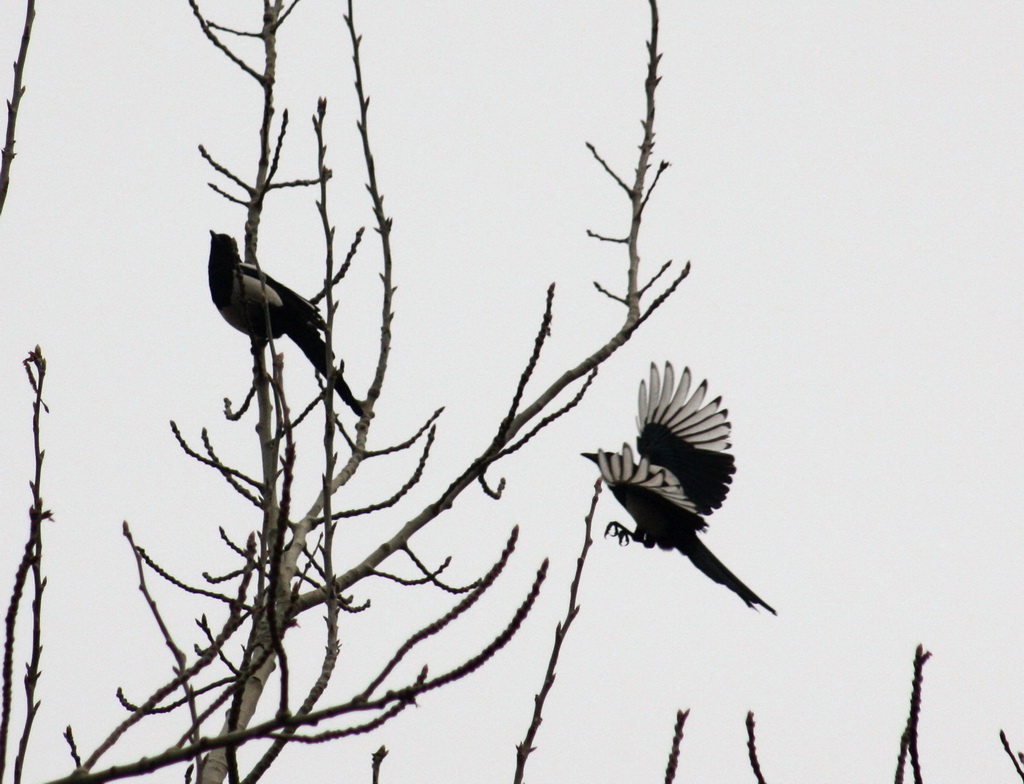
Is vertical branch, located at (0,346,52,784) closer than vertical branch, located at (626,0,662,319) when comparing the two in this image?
Yes

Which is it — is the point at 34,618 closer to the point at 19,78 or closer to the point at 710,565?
the point at 19,78

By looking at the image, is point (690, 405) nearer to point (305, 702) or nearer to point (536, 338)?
point (536, 338)

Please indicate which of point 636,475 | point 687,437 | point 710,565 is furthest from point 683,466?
point 636,475

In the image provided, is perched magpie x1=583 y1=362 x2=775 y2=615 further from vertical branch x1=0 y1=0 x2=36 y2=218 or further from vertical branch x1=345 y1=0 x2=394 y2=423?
vertical branch x1=0 y1=0 x2=36 y2=218

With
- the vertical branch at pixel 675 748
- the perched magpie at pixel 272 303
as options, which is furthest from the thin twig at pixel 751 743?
the perched magpie at pixel 272 303

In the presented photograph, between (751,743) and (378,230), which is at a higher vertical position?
(378,230)

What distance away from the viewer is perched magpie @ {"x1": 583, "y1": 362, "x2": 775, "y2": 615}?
4.64 metres

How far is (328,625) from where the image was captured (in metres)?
2.03

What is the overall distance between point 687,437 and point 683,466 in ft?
0.40

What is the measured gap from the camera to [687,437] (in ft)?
15.9

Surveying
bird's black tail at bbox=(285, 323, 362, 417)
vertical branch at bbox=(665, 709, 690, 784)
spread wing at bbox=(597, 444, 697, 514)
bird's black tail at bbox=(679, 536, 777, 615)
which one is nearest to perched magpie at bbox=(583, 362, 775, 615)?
bird's black tail at bbox=(679, 536, 777, 615)

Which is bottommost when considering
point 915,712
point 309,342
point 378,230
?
point 915,712

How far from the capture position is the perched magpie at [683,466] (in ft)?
15.2

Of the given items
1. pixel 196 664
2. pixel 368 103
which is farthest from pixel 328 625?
pixel 368 103
